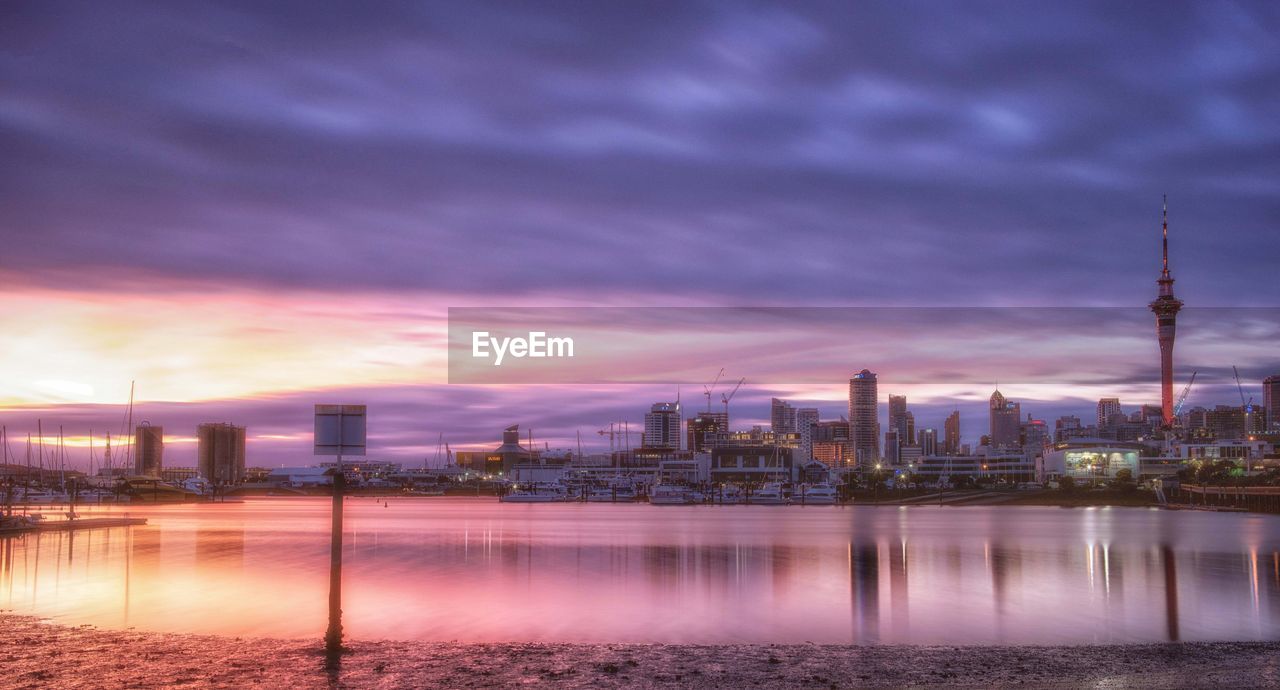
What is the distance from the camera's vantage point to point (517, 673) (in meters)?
19.3

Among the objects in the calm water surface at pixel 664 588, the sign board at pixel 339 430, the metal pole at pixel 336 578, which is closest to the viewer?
the sign board at pixel 339 430

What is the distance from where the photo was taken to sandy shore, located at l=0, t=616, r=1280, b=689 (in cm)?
1789

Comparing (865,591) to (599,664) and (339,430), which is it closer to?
(599,664)

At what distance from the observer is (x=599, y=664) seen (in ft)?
67.1

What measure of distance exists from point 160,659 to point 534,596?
763 inches

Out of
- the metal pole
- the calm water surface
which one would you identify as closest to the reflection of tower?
the calm water surface

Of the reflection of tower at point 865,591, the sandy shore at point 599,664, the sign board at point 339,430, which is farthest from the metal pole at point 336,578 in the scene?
the reflection of tower at point 865,591

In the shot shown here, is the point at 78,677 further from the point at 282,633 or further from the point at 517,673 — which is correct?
the point at 282,633

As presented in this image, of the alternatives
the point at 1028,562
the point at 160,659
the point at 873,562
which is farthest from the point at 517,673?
the point at 1028,562

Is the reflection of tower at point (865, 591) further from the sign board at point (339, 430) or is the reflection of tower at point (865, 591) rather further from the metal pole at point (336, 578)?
the sign board at point (339, 430)

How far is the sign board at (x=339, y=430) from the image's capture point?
1866cm

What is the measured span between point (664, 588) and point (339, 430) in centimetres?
2496

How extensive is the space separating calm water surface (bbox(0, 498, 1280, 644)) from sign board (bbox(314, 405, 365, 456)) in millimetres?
10613

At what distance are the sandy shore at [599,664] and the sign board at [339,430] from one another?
4.06 metres
